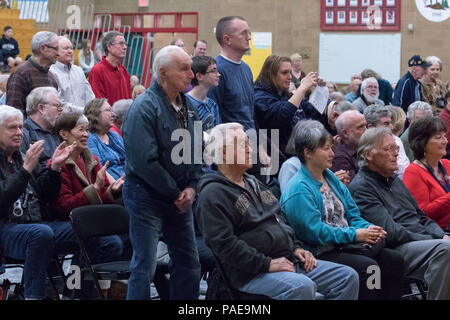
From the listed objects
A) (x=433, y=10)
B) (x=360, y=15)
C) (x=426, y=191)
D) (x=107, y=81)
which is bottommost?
(x=426, y=191)

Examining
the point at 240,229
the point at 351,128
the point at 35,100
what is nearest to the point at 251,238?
the point at 240,229

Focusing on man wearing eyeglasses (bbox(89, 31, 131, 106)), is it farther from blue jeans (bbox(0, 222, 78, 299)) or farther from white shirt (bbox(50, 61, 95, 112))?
blue jeans (bbox(0, 222, 78, 299))

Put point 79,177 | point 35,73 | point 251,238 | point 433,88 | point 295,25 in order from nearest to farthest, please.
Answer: point 251,238 < point 79,177 < point 35,73 < point 433,88 < point 295,25

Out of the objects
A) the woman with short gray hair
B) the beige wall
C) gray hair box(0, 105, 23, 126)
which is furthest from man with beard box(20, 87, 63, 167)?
the beige wall

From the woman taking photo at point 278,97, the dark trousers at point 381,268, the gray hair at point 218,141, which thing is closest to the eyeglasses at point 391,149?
the dark trousers at point 381,268

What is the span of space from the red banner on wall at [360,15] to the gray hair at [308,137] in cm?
1087

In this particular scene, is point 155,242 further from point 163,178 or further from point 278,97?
point 278,97

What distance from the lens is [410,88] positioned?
8719 millimetres

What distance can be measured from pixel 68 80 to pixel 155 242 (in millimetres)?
3165

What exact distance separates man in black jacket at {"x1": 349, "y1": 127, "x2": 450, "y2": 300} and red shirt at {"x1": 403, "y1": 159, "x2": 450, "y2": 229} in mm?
196

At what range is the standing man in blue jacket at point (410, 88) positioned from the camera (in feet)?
28.5

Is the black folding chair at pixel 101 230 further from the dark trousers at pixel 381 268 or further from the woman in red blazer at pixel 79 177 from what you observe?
the dark trousers at pixel 381 268
